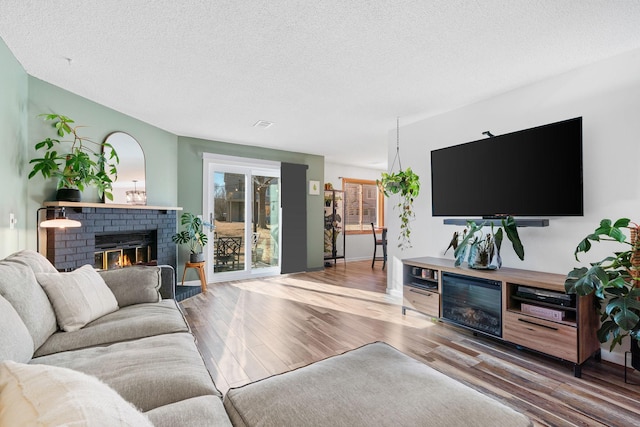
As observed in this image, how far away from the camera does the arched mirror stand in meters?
3.57

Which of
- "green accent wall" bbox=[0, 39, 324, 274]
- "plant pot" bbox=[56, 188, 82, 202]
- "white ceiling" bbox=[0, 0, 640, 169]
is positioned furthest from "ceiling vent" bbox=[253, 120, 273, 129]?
"plant pot" bbox=[56, 188, 82, 202]

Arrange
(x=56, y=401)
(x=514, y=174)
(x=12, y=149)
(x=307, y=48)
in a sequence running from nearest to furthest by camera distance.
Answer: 1. (x=56, y=401)
2. (x=307, y=48)
3. (x=12, y=149)
4. (x=514, y=174)

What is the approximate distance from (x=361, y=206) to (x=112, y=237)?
211 inches

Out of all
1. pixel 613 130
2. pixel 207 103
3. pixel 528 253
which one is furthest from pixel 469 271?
pixel 207 103

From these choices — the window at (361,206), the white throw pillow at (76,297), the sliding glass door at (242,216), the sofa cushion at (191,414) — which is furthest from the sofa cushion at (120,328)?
the window at (361,206)

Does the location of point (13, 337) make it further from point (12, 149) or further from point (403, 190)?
point (403, 190)

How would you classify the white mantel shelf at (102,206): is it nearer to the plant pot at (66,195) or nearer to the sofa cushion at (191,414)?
the plant pot at (66,195)

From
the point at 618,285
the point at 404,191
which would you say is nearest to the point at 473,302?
the point at 618,285

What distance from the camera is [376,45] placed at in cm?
216

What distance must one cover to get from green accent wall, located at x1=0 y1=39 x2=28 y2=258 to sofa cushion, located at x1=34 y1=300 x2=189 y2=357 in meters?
1.12

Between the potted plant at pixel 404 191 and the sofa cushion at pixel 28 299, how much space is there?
311 cm

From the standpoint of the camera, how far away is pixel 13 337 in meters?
1.17

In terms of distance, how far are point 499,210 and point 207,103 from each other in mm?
3197

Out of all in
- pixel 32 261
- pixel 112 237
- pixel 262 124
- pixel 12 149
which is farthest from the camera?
pixel 262 124
